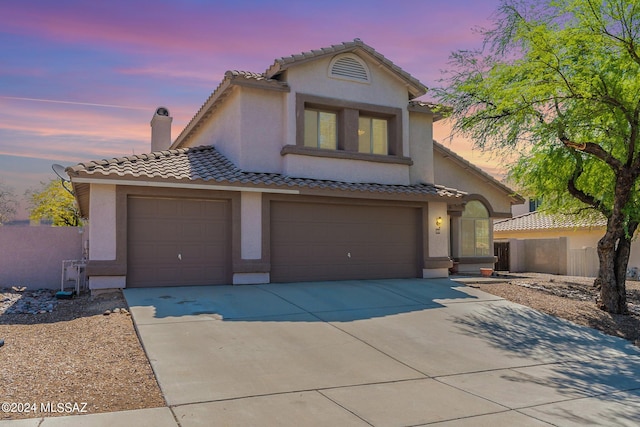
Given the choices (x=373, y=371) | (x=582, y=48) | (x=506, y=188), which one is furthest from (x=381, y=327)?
(x=506, y=188)

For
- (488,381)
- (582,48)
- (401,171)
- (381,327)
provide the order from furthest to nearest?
(401,171) < (582,48) < (381,327) < (488,381)

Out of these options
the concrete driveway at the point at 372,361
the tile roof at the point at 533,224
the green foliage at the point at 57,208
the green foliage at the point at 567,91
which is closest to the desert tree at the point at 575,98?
the green foliage at the point at 567,91

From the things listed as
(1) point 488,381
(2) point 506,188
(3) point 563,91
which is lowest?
(1) point 488,381

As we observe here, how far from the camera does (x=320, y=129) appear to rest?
1591 cm

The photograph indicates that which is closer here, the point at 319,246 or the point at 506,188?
the point at 319,246

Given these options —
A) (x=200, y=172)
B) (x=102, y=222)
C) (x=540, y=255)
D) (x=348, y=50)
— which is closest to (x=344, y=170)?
(x=348, y=50)

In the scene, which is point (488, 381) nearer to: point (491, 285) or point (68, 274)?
point (491, 285)

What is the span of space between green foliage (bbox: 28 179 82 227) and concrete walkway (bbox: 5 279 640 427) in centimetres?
2767

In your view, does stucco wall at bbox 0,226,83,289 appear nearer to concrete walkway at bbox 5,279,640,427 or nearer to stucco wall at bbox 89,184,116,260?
stucco wall at bbox 89,184,116,260

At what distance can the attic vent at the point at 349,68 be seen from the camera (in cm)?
1595

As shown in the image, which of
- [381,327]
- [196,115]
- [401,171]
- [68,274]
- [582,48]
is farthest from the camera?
[196,115]

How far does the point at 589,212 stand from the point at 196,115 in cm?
1449

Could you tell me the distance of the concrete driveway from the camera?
6.16 meters

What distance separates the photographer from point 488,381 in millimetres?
7688
